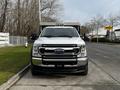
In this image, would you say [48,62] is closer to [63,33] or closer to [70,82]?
[70,82]

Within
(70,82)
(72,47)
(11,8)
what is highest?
(11,8)

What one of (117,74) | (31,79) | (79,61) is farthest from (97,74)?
(31,79)

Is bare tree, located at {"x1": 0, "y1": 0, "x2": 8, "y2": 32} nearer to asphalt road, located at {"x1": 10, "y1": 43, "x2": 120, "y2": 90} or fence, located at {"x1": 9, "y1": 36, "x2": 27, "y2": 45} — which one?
fence, located at {"x1": 9, "y1": 36, "x2": 27, "y2": 45}

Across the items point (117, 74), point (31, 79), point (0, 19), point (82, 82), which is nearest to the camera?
point (82, 82)

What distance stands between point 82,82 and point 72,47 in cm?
139

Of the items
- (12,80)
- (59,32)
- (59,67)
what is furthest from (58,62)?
(59,32)

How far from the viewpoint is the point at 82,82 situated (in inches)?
432

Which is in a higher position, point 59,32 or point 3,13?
point 3,13

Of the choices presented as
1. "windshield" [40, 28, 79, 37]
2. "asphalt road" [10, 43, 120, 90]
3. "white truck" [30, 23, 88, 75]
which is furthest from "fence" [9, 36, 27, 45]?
"white truck" [30, 23, 88, 75]

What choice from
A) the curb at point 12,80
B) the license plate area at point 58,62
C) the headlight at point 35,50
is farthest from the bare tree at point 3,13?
the license plate area at point 58,62

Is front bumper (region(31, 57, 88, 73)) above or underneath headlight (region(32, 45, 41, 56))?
underneath

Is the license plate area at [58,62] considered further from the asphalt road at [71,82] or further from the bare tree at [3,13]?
the bare tree at [3,13]

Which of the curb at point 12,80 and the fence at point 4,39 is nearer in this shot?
the curb at point 12,80

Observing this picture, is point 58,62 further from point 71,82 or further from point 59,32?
point 59,32
